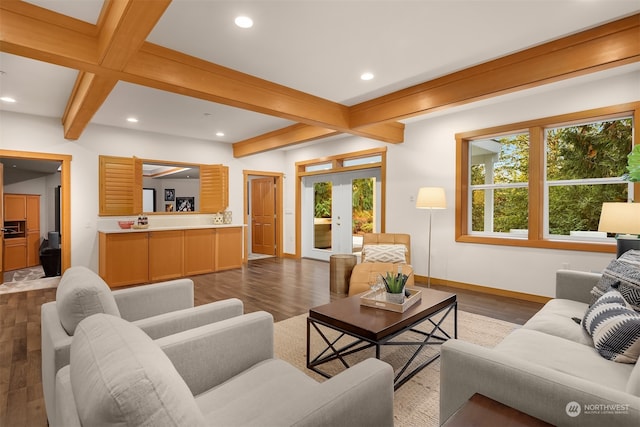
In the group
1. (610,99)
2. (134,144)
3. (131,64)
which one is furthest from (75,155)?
(610,99)

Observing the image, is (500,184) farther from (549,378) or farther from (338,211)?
(549,378)

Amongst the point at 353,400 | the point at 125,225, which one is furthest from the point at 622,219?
the point at 125,225

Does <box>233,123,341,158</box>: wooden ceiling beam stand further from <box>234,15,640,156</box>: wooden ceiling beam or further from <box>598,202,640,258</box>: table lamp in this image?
<box>598,202,640,258</box>: table lamp

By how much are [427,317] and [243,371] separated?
4.87 feet

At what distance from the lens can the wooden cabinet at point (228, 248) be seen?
643cm

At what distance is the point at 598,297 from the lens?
208 cm

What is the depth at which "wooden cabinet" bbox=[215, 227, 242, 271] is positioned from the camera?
21.1ft

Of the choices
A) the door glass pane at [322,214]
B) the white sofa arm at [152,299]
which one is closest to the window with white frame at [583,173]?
the door glass pane at [322,214]

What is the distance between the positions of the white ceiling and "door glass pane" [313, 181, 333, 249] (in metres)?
3.43

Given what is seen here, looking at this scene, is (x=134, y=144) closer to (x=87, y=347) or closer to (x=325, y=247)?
(x=325, y=247)

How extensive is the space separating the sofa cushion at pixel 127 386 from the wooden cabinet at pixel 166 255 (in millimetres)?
5168

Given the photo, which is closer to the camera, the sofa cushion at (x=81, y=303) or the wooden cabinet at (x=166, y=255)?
the sofa cushion at (x=81, y=303)

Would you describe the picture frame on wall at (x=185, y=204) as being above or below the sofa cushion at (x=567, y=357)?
above

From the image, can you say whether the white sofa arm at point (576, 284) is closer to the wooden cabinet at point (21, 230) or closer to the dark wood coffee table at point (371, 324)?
the dark wood coffee table at point (371, 324)
